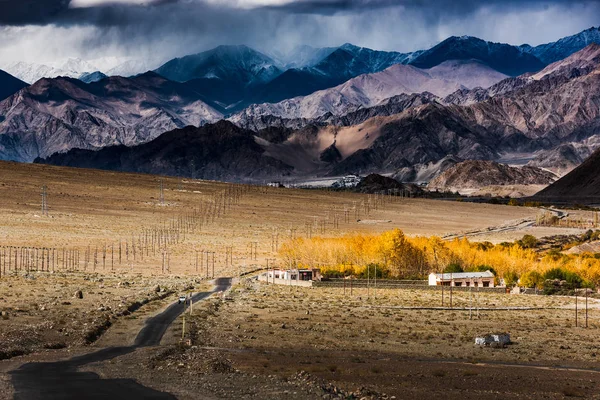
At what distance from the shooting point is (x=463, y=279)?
9975 cm

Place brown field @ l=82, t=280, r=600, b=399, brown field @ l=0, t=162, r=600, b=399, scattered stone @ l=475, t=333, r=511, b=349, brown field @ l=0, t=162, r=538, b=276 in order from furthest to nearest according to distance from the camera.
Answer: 1. brown field @ l=0, t=162, r=538, b=276
2. scattered stone @ l=475, t=333, r=511, b=349
3. brown field @ l=0, t=162, r=600, b=399
4. brown field @ l=82, t=280, r=600, b=399

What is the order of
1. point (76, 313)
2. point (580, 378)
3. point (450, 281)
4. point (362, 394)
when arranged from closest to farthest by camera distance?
point (362, 394), point (580, 378), point (76, 313), point (450, 281)

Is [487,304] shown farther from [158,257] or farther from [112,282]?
[158,257]

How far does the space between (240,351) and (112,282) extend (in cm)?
4115

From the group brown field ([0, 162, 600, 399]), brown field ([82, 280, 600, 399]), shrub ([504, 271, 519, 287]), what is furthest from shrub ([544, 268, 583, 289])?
brown field ([82, 280, 600, 399])

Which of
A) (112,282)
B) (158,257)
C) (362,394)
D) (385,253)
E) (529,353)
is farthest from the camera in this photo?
(158,257)

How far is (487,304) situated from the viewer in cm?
8012

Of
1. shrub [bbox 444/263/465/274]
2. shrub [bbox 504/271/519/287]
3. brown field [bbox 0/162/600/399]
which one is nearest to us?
brown field [bbox 0/162/600/399]

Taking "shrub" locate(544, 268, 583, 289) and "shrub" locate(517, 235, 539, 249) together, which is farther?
"shrub" locate(517, 235, 539, 249)

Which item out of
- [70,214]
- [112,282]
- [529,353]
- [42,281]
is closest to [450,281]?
[112,282]

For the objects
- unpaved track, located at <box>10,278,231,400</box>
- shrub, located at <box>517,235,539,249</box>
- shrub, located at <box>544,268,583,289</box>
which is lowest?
shrub, located at <box>544,268,583,289</box>

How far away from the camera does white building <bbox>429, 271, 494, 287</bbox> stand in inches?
3900

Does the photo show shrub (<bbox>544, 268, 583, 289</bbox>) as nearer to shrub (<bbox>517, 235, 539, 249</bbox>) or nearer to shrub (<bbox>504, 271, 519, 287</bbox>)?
shrub (<bbox>504, 271, 519, 287</bbox>)

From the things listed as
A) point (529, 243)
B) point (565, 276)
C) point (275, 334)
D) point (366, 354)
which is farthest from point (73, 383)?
point (529, 243)
